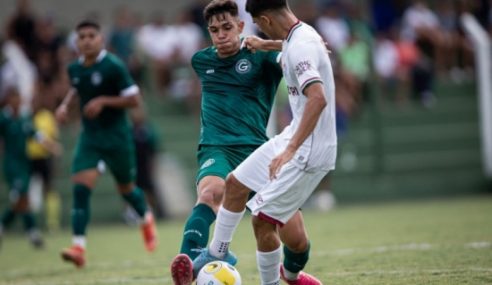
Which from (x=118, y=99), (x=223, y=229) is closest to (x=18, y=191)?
(x=118, y=99)

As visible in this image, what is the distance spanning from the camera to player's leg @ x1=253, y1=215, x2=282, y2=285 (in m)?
7.24

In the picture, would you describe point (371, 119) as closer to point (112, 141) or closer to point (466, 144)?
point (466, 144)

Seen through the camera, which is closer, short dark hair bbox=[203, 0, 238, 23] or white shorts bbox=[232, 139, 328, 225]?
white shorts bbox=[232, 139, 328, 225]

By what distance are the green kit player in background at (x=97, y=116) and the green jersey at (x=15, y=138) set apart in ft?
14.7

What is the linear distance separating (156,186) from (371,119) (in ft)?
16.8

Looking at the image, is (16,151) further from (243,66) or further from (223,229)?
(223,229)

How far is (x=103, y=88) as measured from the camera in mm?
11914

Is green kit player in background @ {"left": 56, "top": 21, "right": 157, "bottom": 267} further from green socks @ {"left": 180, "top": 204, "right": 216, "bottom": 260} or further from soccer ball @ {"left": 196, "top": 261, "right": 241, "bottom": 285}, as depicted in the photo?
soccer ball @ {"left": 196, "top": 261, "right": 241, "bottom": 285}

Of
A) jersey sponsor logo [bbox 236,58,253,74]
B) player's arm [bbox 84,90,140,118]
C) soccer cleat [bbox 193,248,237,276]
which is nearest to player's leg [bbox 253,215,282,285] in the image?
soccer cleat [bbox 193,248,237,276]

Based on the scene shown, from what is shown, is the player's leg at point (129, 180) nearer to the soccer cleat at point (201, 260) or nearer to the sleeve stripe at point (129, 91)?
the sleeve stripe at point (129, 91)

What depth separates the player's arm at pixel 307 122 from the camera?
673 centimetres

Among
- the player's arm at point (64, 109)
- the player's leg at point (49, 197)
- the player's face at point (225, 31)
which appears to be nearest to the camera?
the player's face at point (225, 31)

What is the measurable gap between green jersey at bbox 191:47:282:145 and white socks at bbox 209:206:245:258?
2.97 ft

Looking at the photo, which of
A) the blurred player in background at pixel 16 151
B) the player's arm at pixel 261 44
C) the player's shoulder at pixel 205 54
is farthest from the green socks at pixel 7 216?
the player's arm at pixel 261 44
